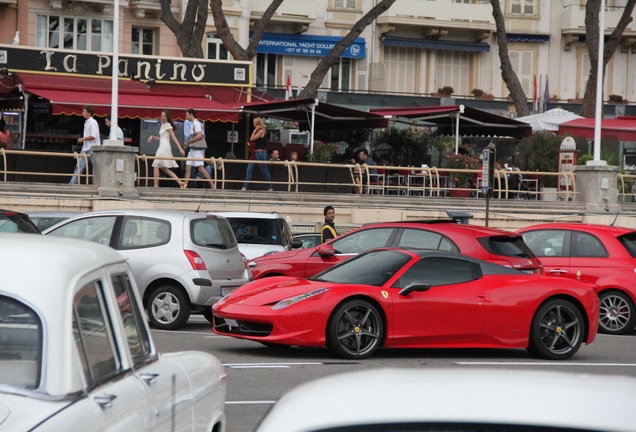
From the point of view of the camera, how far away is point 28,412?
150 inches

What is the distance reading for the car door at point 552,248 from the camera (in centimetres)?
1719

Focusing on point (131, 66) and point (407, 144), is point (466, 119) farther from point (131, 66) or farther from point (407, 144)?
point (131, 66)

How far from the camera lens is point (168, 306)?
48.5 feet

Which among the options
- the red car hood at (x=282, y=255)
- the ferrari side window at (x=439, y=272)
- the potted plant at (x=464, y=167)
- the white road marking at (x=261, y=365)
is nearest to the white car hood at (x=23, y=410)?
the white road marking at (x=261, y=365)

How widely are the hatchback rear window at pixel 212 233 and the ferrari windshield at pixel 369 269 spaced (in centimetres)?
254

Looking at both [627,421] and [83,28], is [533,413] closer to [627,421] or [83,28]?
[627,421]

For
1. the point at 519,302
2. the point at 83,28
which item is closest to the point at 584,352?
the point at 519,302

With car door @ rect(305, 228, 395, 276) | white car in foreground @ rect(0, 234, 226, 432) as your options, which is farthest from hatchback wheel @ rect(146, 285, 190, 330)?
white car in foreground @ rect(0, 234, 226, 432)

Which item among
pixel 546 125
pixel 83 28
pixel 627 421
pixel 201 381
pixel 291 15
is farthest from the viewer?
pixel 291 15

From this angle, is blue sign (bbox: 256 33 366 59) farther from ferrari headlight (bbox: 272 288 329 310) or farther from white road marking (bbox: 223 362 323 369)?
white road marking (bbox: 223 362 323 369)

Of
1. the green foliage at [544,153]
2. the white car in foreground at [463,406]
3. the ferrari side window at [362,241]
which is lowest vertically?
the ferrari side window at [362,241]

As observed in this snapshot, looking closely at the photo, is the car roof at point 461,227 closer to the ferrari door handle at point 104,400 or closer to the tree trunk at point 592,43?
the ferrari door handle at point 104,400

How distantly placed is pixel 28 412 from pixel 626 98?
54.9m

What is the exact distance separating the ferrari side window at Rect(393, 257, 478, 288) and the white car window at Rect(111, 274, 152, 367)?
747 centimetres
